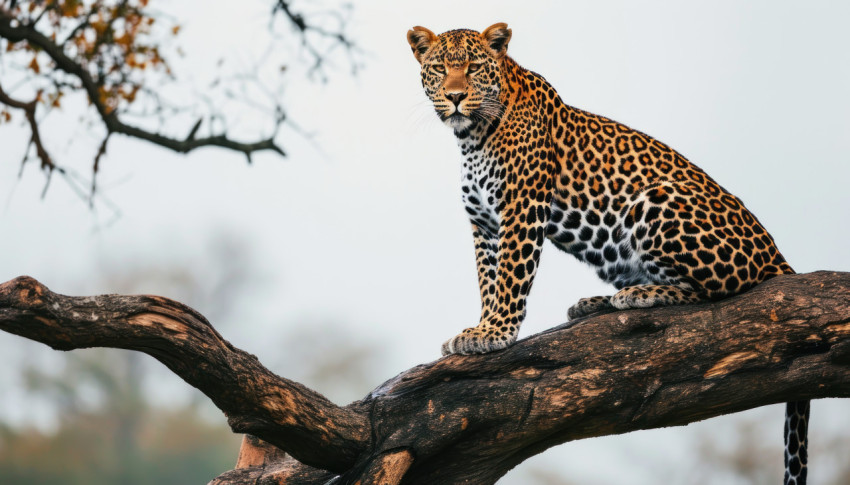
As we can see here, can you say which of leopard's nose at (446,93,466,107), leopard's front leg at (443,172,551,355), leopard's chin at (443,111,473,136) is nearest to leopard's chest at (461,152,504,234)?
leopard's front leg at (443,172,551,355)

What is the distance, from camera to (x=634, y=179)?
6.27 m

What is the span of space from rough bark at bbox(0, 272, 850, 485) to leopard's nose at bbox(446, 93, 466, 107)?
173 centimetres

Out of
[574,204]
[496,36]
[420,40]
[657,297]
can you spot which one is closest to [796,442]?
[657,297]

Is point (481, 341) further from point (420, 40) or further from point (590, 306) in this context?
point (420, 40)

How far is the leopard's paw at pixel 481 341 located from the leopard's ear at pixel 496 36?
1.99m

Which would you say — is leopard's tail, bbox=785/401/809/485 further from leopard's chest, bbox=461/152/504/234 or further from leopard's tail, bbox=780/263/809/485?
leopard's chest, bbox=461/152/504/234

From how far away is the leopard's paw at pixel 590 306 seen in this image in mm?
6482

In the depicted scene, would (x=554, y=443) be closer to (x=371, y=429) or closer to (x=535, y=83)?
(x=371, y=429)

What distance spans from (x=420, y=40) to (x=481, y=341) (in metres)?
2.24

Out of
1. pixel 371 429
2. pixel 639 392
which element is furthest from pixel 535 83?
pixel 371 429

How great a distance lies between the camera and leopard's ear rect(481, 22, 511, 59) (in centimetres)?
625

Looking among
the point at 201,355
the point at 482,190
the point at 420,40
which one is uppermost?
the point at 420,40

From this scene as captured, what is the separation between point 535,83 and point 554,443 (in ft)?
8.68

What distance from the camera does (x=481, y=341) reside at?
595 centimetres
